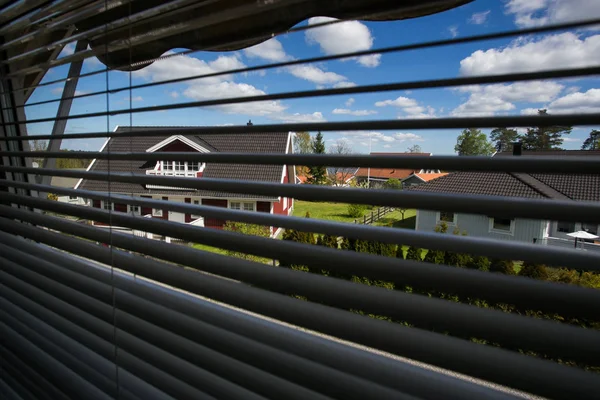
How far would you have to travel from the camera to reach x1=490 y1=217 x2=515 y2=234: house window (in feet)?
2.04

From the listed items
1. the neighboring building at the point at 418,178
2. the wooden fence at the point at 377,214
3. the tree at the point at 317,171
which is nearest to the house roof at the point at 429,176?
the neighboring building at the point at 418,178

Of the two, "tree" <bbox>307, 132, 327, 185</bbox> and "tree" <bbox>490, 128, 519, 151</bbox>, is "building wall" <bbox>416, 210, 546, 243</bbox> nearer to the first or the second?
"tree" <bbox>490, 128, 519, 151</bbox>

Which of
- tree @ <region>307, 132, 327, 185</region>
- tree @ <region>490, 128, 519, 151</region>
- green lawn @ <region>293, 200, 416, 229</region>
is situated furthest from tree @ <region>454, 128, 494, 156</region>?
tree @ <region>307, 132, 327, 185</region>

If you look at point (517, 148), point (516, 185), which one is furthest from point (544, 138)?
point (516, 185)

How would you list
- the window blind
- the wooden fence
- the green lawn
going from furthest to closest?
1. the wooden fence
2. the green lawn
3. the window blind

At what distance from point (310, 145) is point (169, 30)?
548 millimetres

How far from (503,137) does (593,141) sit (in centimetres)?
13

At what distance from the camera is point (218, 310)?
30.5 inches

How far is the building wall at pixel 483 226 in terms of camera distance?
593 mm

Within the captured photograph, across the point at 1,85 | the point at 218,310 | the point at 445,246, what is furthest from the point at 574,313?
the point at 1,85

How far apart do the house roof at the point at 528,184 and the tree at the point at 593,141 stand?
0.01m

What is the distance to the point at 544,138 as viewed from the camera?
22.3 inches

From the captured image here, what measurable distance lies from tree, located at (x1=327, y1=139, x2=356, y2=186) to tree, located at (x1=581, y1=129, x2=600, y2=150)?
1.26 feet

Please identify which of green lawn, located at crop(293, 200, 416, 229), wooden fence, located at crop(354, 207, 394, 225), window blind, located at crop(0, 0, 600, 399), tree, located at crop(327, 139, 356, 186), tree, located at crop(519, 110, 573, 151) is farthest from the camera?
wooden fence, located at crop(354, 207, 394, 225)
